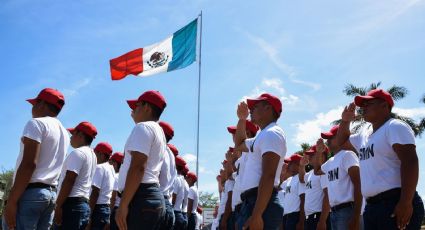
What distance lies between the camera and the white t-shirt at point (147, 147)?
3889 mm

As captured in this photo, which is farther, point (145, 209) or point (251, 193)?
point (251, 193)

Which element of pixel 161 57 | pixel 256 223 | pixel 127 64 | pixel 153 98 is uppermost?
pixel 161 57

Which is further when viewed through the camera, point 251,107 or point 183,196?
point 183,196

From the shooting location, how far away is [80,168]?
5.44 meters

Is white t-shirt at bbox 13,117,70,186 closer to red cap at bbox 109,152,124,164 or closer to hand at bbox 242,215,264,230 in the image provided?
hand at bbox 242,215,264,230

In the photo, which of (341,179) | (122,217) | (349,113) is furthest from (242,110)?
(122,217)

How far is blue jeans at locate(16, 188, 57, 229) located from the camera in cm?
404

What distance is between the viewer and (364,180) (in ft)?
13.4

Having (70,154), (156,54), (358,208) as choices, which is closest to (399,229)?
(358,208)

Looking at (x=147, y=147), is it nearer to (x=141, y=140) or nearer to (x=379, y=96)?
(x=141, y=140)

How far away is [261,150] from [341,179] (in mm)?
2274

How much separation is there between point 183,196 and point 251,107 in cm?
546

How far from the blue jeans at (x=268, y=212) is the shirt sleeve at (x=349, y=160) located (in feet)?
6.81

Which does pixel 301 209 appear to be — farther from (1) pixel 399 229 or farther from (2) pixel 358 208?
(1) pixel 399 229
